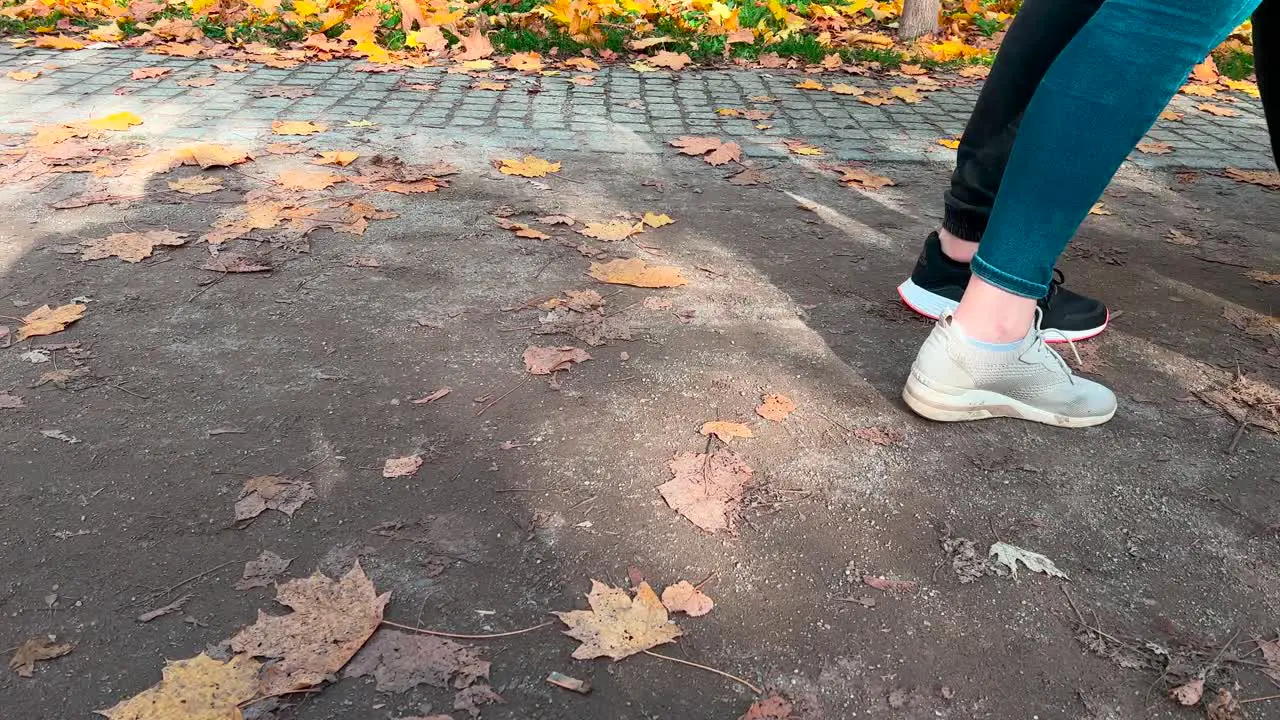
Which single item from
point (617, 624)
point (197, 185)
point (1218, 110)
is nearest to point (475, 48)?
point (197, 185)

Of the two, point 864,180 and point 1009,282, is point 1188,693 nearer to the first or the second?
point 1009,282

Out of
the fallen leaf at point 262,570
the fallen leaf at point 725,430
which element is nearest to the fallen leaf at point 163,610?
the fallen leaf at point 262,570

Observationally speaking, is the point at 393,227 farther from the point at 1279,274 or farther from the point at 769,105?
the point at 1279,274

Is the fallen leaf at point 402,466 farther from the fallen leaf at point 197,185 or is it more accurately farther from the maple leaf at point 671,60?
the maple leaf at point 671,60

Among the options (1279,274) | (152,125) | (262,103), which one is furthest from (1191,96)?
(152,125)

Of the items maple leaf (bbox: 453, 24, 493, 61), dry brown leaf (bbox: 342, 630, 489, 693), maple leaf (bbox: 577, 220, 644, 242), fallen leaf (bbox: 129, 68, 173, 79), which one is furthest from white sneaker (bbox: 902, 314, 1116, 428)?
fallen leaf (bbox: 129, 68, 173, 79)

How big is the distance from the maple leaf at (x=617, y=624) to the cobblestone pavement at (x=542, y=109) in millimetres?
2732

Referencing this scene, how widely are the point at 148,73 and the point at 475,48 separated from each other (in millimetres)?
1801

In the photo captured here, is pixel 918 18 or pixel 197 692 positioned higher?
pixel 918 18

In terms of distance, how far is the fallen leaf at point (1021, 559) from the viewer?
5.22ft

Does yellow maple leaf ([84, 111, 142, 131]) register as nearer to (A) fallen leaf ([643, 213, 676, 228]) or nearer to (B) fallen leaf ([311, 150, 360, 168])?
(B) fallen leaf ([311, 150, 360, 168])

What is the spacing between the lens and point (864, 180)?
3.63 metres

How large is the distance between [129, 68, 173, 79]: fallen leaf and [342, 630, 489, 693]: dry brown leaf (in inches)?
173

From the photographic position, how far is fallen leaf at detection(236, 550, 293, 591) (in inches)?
59.6
